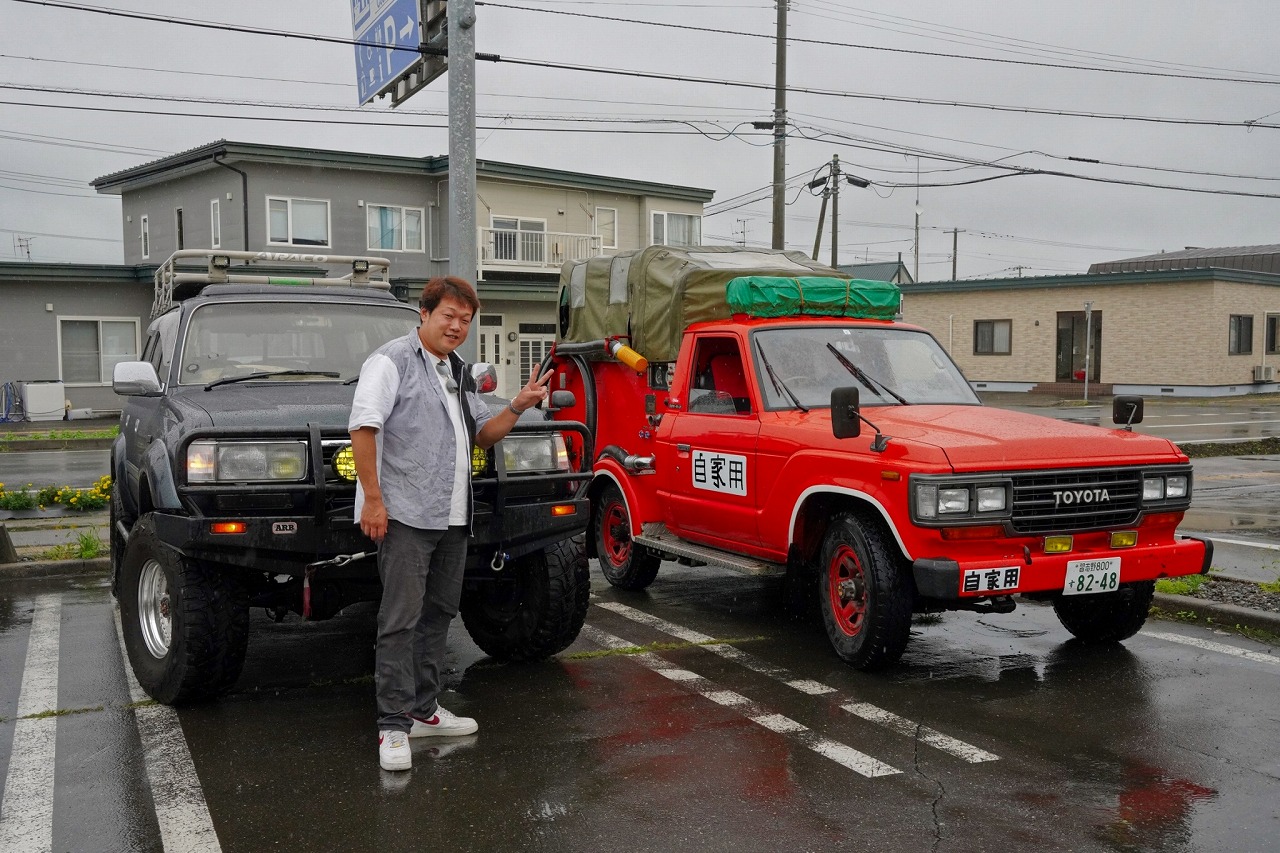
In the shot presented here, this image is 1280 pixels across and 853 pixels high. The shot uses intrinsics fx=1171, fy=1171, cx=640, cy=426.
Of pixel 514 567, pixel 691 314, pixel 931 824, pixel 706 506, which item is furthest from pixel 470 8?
pixel 931 824

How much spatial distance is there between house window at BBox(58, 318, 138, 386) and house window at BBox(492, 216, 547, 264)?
34.8ft

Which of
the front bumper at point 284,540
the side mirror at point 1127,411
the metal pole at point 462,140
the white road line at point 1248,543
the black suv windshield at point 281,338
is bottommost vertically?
the white road line at point 1248,543

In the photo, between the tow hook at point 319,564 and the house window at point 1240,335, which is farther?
the house window at point 1240,335

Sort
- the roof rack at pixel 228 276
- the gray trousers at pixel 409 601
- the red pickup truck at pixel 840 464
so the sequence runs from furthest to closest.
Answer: the roof rack at pixel 228 276
the red pickup truck at pixel 840 464
the gray trousers at pixel 409 601

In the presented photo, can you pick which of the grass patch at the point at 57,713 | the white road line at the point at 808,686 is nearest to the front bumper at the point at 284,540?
the grass patch at the point at 57,713

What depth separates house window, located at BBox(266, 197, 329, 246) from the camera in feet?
103

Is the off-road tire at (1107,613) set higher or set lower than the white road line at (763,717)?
higher

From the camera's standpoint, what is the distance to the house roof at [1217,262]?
163 ft

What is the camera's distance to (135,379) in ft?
19.8

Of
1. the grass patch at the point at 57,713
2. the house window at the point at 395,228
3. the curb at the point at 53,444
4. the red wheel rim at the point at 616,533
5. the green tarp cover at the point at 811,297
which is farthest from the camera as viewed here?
the house window at the point at 395,228

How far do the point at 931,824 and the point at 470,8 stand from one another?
10.1 metres

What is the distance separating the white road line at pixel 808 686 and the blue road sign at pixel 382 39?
8.62 meters

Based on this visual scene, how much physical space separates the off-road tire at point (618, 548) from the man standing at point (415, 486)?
352 centimetres

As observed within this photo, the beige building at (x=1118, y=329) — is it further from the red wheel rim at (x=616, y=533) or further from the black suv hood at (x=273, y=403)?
the black suv hood at (x=273, y=403)
